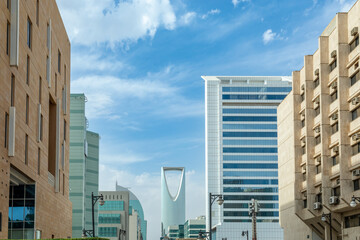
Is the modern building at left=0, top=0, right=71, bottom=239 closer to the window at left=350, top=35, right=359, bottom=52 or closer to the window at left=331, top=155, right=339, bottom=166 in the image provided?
the window at left=350, top=35, right=359, bottom=52

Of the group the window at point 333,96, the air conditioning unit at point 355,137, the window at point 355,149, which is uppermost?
the window at point 333,96

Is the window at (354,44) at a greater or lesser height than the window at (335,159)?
greater

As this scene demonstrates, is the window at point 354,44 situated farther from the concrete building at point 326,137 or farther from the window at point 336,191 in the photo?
the window at point 336,191

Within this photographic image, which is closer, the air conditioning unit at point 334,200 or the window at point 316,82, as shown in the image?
the air conditioning unit at point 334,200

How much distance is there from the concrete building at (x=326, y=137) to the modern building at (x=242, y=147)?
10102 centimetres

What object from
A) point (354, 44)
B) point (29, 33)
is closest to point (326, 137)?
point (354, 44)

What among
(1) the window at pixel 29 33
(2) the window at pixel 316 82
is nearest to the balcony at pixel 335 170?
(2) the window at pixel 316 82

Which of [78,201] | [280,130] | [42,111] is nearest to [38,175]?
[42,111]

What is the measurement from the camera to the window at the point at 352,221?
59.0 metres

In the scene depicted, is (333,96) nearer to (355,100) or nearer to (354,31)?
(355,100)

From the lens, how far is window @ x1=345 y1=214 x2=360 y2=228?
193ft

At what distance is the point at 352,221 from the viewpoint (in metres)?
60.4

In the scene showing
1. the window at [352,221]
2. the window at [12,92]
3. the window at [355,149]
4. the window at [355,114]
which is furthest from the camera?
the window at [352,221]

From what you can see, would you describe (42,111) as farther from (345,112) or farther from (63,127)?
(345,112)
